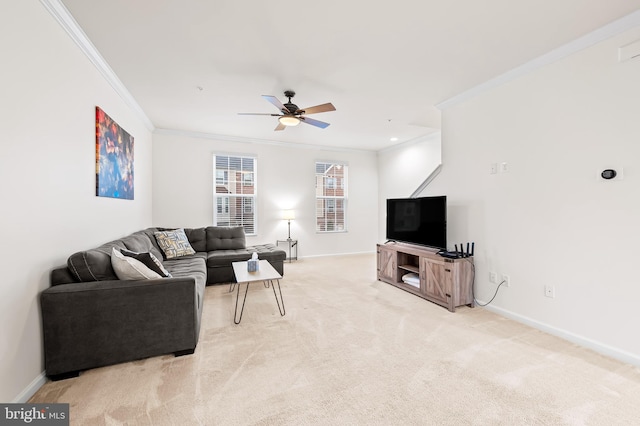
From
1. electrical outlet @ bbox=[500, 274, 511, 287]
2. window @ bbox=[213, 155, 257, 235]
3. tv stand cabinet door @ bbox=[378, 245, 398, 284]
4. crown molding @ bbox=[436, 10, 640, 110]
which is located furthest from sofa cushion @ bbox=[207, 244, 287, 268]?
crown molding @ bbox=[436, 10, 640, 110]

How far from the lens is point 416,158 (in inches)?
239

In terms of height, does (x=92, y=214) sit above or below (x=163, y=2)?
below

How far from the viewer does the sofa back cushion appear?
4.92 metres

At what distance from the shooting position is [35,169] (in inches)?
72.8

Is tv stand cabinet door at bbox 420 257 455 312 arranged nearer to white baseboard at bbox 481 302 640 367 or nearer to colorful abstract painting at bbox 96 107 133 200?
white baseboard at bbox 481 302 640 367

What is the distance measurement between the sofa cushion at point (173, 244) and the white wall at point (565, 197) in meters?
4.19

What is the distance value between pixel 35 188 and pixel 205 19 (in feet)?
5.74

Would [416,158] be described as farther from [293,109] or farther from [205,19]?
[205,19]

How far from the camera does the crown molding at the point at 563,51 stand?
7.19 ft

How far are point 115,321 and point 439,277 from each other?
3.30 meters

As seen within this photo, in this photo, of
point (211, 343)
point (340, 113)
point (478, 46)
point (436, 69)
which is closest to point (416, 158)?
point (340, 113)

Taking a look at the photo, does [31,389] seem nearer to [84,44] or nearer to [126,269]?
[126,269]

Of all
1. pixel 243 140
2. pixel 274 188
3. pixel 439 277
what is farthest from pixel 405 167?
pixel 243 140

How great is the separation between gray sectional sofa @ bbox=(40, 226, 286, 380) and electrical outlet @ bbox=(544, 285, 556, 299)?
334 cm
